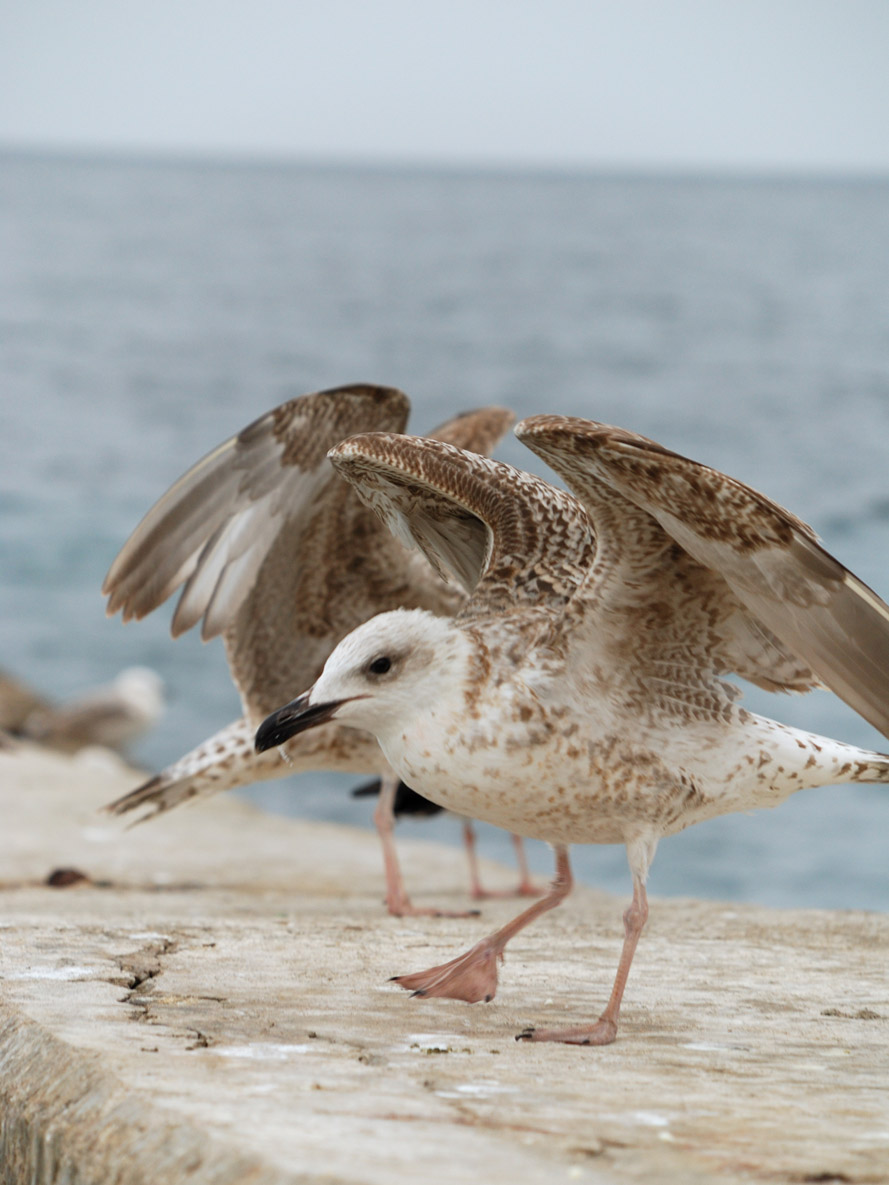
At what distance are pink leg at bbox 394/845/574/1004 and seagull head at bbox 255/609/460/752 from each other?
0.60 m

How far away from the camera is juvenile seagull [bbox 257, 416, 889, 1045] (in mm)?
3234

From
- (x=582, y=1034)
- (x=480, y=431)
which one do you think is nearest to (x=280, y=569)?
(x=480, y=431)

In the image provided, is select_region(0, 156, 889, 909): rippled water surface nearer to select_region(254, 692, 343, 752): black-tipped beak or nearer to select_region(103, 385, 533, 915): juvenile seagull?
select_region(103, 385, 533, 915): juvenile seagull

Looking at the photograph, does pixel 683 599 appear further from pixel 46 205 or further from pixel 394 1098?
pixel 46 205

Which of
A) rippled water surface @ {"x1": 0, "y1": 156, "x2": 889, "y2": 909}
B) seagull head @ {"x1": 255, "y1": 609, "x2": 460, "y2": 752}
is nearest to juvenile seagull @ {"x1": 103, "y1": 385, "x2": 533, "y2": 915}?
seagull head @ {"x1": 255, "y1": 609, "x2": 460, "y2": 752}

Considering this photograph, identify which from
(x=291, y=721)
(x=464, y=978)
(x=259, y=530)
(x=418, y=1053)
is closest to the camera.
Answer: (x=418, y=1053)

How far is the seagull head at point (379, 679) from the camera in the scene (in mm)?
3406

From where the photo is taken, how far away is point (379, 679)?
3.44 metres

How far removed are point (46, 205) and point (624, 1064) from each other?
270ft

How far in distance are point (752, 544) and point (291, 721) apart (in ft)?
→ 3.61

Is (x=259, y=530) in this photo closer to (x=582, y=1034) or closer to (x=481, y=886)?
(x=582, y=1034)

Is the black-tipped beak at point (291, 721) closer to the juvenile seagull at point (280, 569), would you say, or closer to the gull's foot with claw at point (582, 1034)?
the gull's foot with claw at point (582, 1034)

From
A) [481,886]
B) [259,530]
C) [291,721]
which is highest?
[259,530]

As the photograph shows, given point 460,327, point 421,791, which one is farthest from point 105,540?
point 460,327
